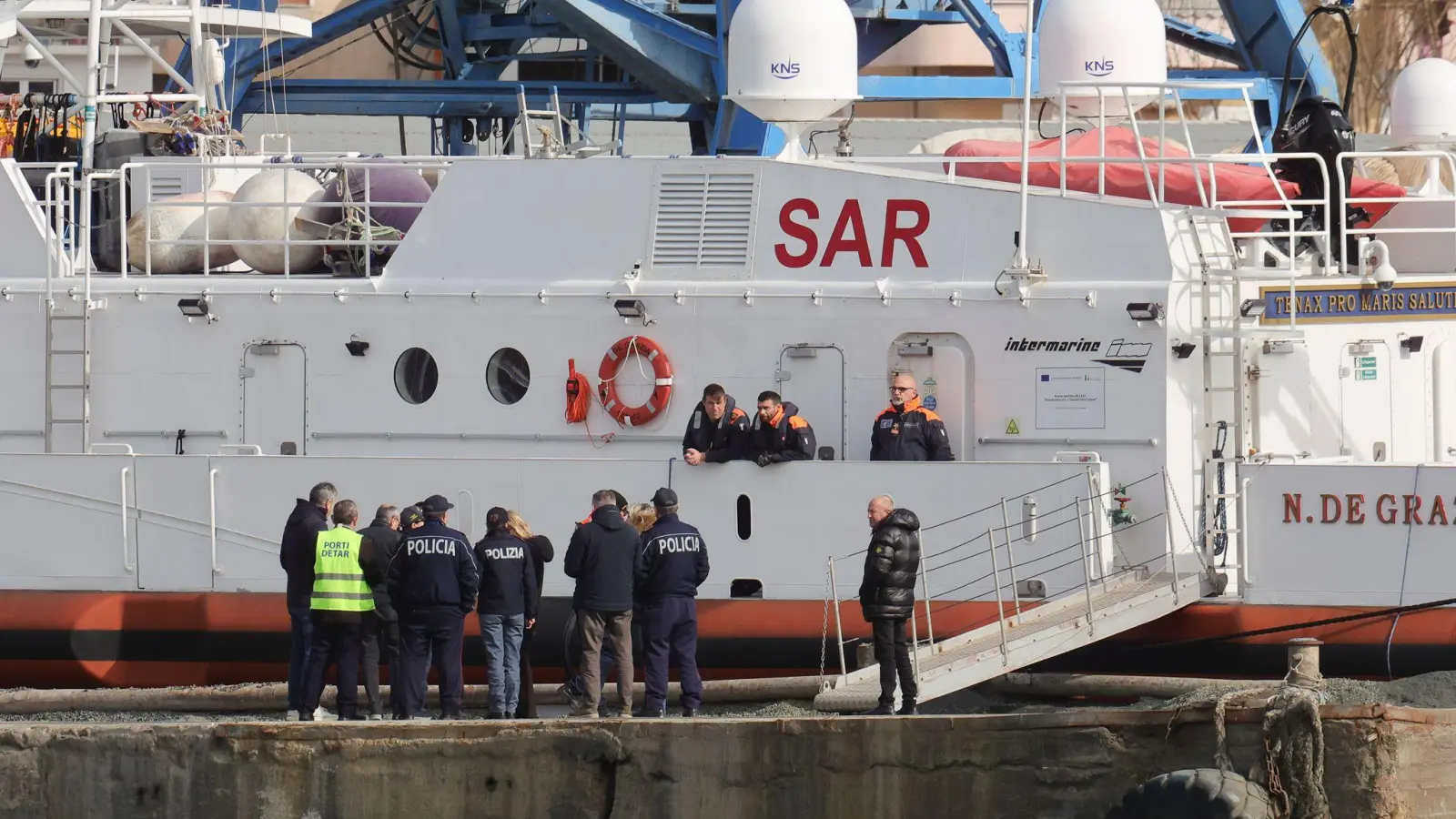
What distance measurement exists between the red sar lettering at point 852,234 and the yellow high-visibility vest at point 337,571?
346 cm

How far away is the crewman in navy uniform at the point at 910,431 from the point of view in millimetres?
12812

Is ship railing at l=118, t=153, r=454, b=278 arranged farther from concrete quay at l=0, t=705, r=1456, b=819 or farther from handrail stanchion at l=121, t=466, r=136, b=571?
concrete quay at l=0, t=705, r=1456, b=819

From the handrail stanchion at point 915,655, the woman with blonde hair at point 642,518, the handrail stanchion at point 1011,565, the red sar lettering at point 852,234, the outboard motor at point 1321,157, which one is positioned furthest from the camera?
the outboard motor at point 1321,157

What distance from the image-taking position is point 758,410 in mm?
12820

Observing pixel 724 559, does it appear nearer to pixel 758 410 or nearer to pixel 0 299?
pixel 758 410

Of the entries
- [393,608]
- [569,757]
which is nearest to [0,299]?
[393,608]

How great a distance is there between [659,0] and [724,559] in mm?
14553

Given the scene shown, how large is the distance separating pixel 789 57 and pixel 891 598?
4.17m

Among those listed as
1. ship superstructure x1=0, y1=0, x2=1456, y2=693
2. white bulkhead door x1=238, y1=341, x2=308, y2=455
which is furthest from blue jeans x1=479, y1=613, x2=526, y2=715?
white bulkhead door x1=238, y1=341, x2=308, y2=455

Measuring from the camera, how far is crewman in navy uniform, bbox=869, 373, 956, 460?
12812 millimetres

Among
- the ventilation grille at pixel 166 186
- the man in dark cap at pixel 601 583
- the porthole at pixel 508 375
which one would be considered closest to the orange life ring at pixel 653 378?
the porthole at pixel 508 375

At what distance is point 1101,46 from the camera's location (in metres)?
14.4

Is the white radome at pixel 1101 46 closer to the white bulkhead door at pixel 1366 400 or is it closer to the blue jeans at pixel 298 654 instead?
the white bulkhead door at pixel 1366 400

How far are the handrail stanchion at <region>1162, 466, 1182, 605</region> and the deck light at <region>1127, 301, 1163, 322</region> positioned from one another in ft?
3.04
